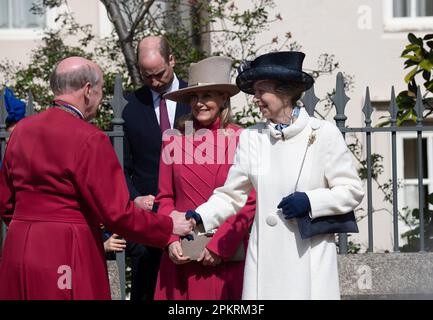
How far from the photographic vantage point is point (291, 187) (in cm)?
616

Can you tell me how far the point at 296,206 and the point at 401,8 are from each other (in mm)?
8708

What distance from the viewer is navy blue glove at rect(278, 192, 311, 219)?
6.01 meters

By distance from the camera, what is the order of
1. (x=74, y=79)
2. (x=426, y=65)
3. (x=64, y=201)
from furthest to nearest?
1. (x=426, y=65)
2. (x=74, y=79)
3. (x=64, y=201)

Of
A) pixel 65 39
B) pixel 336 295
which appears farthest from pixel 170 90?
pixel 65 39

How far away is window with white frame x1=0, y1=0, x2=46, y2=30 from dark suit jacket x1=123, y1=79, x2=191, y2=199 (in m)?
7.65

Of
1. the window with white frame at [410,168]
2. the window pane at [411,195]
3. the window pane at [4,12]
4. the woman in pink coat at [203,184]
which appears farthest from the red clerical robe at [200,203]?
the window pane at [4,12]

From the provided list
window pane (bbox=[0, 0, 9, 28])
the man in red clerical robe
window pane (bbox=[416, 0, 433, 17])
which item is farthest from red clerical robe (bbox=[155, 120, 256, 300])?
window pane (bbox=[0, 0, 9, 28])

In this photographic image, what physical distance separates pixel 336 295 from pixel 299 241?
35cm

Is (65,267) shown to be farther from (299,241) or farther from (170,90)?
(170,90)

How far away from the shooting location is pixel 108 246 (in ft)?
24.9

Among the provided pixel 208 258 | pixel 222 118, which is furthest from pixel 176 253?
pixel 222 118

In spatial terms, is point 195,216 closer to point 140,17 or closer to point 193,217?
point 193,217

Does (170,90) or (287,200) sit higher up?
(170,90)

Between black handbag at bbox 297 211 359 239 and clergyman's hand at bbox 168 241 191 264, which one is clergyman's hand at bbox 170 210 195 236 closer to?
clergyman's hand at bbox 168 241 191 264
